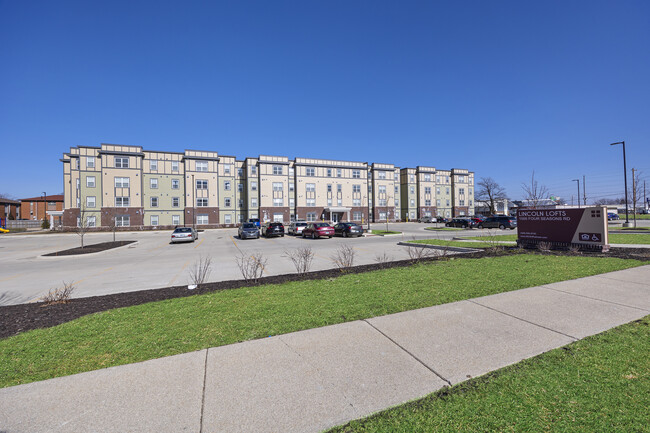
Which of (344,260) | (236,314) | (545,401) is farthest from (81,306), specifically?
(344,260)

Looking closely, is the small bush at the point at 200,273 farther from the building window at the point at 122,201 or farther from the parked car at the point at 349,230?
the building window at the point at 122,201

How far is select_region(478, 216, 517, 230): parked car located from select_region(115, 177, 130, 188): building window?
57074 mm

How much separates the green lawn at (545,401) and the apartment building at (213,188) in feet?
124

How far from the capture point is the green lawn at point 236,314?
3.67m

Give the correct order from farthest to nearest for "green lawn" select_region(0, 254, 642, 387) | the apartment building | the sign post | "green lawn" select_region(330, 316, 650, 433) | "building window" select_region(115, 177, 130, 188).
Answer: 1. "building window" select_region(115, 177, 130, 188)
2. the apartment building
3. the sign post
4. "green lawn" select_region(0, 254, 642, 387)
5. "green lawn" select_region(330, 316, 650, 433)

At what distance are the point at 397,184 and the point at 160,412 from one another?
75289 mm

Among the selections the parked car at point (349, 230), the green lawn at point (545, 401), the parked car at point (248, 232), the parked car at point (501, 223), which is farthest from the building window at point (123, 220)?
the green lawn at point (545, 401)

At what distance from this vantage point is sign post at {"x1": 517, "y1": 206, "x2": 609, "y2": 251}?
11405mm

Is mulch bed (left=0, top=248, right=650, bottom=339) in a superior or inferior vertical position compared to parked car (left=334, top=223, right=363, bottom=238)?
inferior

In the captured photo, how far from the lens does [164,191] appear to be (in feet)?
170

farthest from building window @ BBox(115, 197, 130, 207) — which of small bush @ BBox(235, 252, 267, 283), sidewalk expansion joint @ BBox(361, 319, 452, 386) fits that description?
sidewalk expansion joint @ BBox(361, 319, 452, 386)

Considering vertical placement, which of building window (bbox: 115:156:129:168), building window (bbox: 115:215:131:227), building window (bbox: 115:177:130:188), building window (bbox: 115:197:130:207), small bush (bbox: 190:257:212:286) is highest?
building window (bbox: 115:156:129:168)

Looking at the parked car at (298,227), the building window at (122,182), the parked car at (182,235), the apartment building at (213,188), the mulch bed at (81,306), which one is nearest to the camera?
the mulch bed at (81,306)

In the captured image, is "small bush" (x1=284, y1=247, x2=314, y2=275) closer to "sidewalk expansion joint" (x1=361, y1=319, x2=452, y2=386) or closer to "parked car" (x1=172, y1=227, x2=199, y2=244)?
"sidewalk expansion joint" (x1=361, y1=319, x2=452, y2=386)
